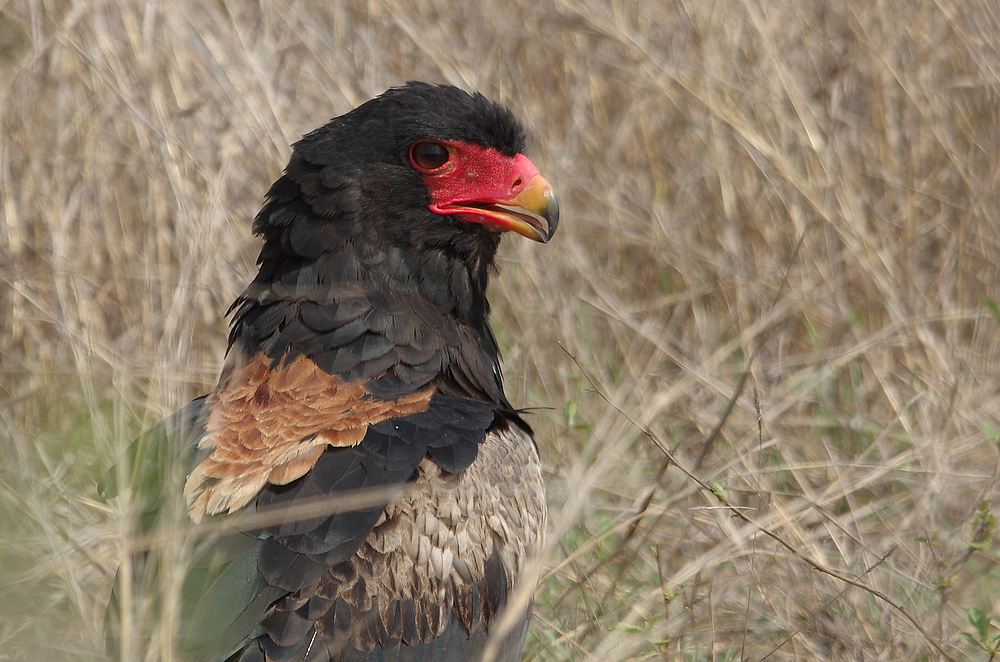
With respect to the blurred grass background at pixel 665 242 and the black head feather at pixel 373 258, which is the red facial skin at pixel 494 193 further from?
the blurred grass background at pixel 665 242

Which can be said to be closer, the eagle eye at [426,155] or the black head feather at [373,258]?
the black head feather at [373,258]

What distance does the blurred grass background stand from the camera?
435 cm

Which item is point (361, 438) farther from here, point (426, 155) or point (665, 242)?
point (665, 242)

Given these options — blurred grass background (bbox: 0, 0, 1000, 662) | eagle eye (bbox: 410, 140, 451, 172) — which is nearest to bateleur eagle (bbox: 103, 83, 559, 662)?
eagle eye (bbox: 410, 140, 451, 172)

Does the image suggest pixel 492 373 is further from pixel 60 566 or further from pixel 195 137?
pixel 195 137

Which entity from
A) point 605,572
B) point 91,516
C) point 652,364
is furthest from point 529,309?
point 91,516

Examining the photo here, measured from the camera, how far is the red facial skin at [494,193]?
384 cm

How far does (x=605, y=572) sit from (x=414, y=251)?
4.98ft

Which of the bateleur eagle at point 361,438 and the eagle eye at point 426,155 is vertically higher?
the eagle eye at point 426,155

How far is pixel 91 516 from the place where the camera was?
4098mm

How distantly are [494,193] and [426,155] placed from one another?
0.28 metres

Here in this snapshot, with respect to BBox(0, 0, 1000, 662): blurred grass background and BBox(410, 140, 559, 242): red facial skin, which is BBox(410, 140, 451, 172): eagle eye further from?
BBox(0, 0, 1000, 662): blurred grass background

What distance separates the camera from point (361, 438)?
129 inches

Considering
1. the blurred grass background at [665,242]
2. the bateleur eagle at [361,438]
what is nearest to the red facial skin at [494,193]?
the bateleur eagle at [361,438]
